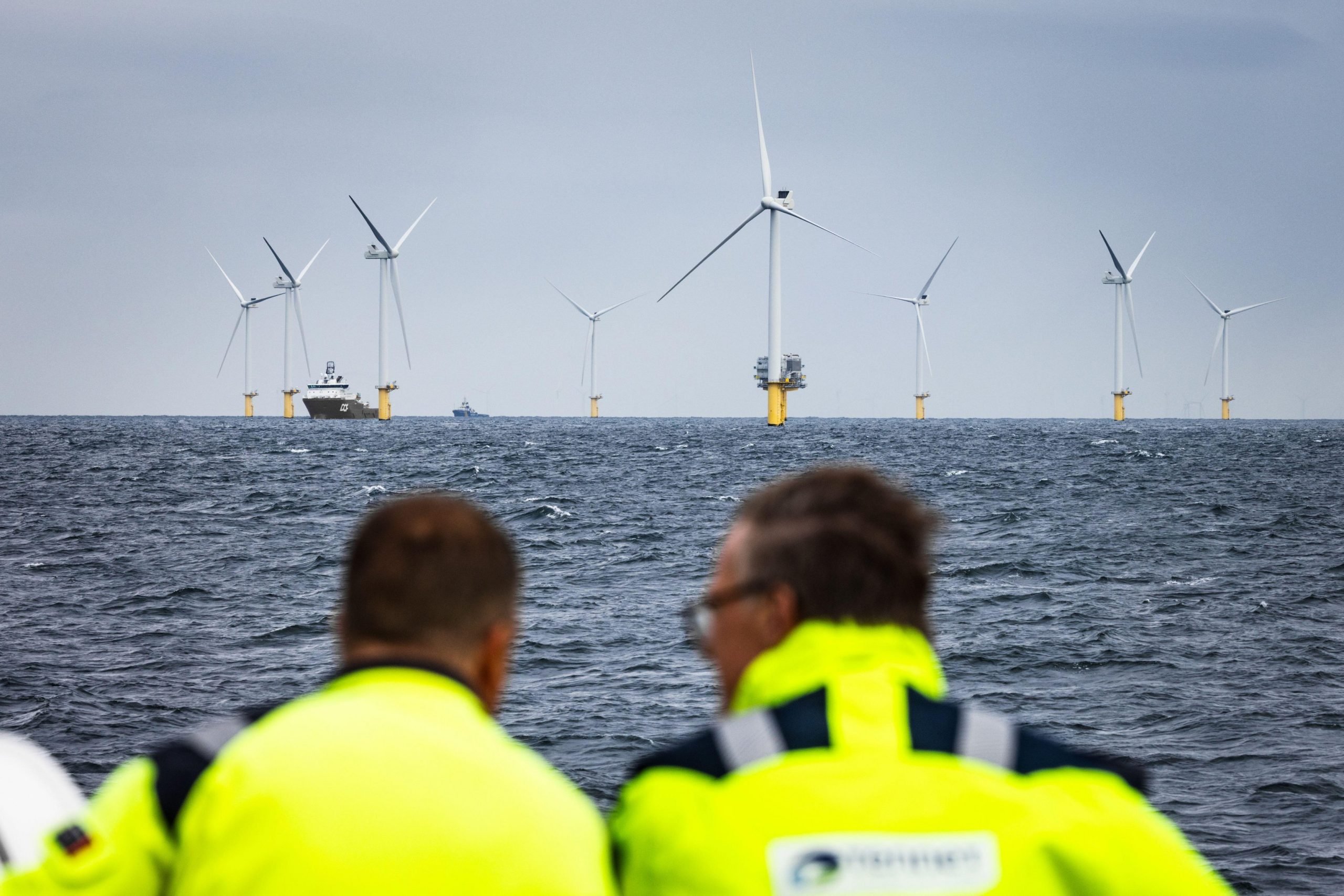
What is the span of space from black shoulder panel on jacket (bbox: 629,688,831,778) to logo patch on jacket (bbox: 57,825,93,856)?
3.40ft

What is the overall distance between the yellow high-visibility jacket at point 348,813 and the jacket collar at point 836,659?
0.43 m

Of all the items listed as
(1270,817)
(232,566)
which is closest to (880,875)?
(1270,817)

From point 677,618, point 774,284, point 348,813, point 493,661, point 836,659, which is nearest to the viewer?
point 348,813

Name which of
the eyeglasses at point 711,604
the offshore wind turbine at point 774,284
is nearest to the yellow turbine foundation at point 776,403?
the offshore wind turbine at point 774,284

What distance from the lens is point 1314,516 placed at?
43938mm

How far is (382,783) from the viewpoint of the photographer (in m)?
2.03

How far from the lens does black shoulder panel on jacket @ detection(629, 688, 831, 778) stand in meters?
2.13

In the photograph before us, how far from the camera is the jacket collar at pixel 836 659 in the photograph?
2.24 m

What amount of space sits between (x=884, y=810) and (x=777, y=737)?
22 cm

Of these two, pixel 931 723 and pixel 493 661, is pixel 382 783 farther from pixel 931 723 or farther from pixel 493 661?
pixel 931 723

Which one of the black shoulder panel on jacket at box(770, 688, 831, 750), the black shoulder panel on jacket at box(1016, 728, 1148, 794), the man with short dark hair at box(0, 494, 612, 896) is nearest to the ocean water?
the black shoulder panel on jacket at box(1016, 728, 1148, 794)

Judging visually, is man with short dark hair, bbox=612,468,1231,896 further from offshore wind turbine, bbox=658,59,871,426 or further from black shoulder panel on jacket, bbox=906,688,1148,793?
offshore wind turbine, bbox=658,59,871,426

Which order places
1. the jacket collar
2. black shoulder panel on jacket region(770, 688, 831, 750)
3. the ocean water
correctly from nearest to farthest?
1. black shoulder panel on jacket region(770, 688, 831, 750)
2. the jacket collar
3. the ocean water

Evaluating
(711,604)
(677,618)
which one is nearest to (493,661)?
(711,604)
